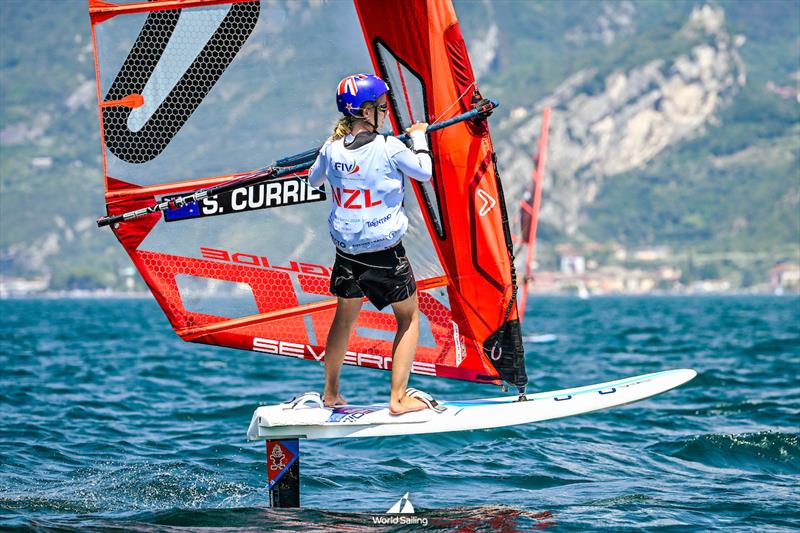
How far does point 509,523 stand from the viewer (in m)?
7.10

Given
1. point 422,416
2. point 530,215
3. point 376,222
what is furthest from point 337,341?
point 530,215

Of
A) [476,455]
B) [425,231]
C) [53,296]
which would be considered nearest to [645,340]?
[476,455]

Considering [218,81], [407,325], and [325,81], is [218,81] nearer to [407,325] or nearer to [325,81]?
[325,81]

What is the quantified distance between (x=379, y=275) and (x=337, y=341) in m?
0.60

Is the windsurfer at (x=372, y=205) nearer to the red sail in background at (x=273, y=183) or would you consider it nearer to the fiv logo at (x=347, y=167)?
the fiv logo at (x=347, y=167)

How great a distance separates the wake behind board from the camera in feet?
23.5

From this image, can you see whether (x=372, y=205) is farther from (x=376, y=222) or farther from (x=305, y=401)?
(x=305, y=401)

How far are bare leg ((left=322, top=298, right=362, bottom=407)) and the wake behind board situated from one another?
0.43 ft

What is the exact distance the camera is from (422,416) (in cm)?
718

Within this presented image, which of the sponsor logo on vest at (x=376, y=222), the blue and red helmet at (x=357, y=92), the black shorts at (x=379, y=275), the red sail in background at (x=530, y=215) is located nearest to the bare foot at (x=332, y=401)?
the black shorts at (x=379, y=275)

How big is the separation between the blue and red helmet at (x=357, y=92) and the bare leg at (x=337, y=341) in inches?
46.3

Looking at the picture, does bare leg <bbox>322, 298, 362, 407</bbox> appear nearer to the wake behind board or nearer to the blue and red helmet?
the wake behind board

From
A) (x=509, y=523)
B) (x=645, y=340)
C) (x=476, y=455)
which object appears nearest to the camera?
(x=509, y=523)

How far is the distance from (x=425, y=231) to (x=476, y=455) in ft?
9.10
